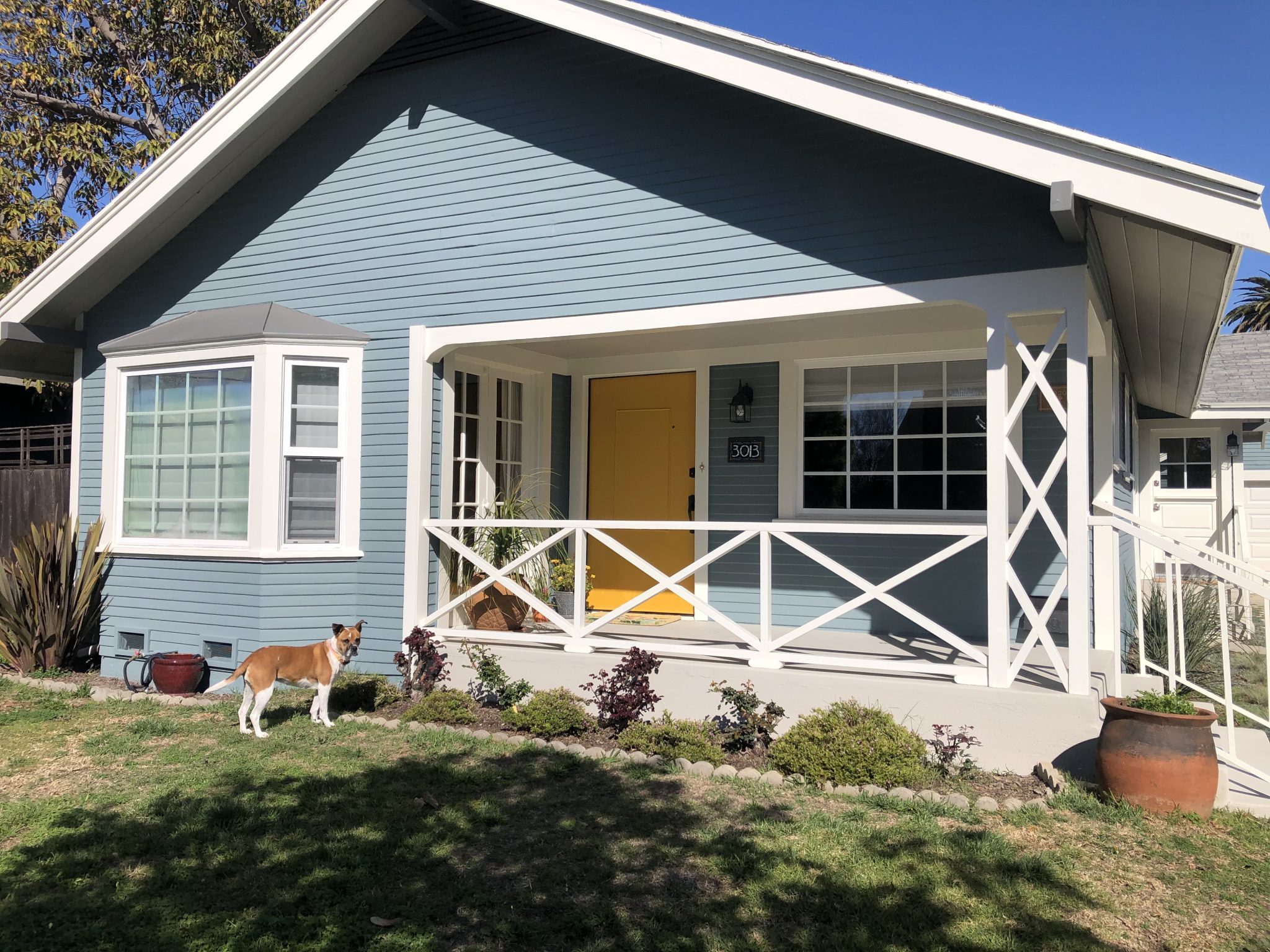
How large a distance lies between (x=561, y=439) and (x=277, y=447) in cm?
270

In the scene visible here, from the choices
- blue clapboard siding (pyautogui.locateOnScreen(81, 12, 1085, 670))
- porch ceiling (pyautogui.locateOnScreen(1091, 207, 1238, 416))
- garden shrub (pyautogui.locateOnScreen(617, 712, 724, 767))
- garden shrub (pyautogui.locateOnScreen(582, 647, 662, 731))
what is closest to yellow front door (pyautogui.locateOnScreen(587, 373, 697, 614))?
blue clapboard siding (pyautogui.locateOnScreen(81, 12, 1085, 670))

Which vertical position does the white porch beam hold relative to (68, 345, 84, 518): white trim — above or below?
above

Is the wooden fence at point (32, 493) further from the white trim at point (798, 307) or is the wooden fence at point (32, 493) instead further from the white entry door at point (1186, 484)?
the white entry door at point (1186, 484)

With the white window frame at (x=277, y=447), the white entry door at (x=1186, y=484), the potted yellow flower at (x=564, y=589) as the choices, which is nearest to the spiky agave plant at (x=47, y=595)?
the white window frame at (x=277, y=447)

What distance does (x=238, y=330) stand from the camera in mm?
7332

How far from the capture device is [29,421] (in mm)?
13930

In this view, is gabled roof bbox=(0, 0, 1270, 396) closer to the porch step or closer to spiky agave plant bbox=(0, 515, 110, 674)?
spiky agave plant bbox=(0, 515, 110, 674)

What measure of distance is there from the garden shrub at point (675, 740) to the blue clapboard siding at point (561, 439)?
348cm

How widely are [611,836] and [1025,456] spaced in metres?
4.51

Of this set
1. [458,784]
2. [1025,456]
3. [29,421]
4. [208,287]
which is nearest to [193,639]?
[208,287]

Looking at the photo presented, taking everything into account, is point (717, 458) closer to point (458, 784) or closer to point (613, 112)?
point (613, 112)

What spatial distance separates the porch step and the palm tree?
98.3 ft

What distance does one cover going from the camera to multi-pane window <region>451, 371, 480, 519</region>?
26.0 feet

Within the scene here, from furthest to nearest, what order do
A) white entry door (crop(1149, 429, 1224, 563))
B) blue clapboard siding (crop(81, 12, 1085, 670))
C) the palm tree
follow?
the palm tree < white entry door (crop(1149, 429, 1224, 563)) < blue clapboard siding (crop(81, 12, 1085, 670))
